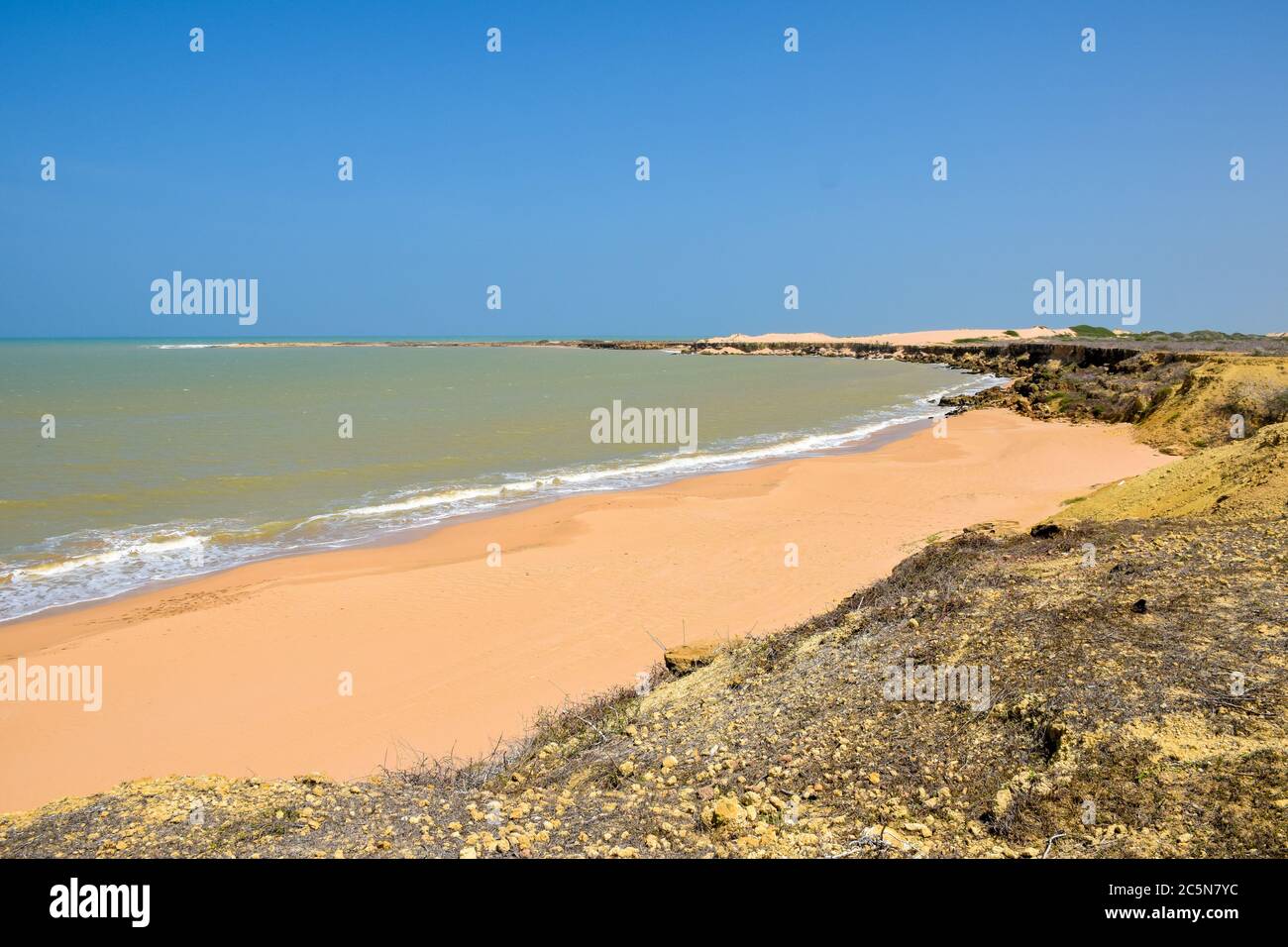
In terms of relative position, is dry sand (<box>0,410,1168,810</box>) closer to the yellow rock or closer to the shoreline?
the shoreline

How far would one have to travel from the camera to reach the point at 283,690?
8328 millimetres

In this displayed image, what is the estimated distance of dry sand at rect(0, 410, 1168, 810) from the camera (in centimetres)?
727

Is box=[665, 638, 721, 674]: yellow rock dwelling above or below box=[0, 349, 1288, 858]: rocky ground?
below

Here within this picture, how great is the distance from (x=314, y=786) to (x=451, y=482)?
15.6 meters

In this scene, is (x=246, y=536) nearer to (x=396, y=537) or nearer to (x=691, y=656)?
(x=396, y=537)

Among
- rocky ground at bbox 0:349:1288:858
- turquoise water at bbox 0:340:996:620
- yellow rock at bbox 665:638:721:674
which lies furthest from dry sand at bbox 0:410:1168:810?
turquoise water at bbox 0:340:996:620

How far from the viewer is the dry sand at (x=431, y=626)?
7.27m

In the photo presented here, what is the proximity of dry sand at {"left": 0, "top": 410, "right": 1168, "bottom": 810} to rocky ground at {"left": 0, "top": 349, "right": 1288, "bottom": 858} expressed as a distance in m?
1.74

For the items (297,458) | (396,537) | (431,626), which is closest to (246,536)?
(396,537)

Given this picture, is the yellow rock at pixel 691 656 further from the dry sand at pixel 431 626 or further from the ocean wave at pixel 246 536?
the ocean wave at pixel 246 536
